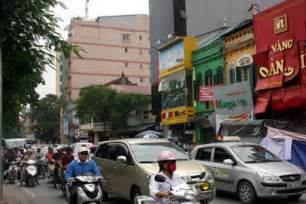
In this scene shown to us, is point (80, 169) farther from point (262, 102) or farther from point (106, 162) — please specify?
point (262, 102)

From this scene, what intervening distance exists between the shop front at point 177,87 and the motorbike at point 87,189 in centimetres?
2736

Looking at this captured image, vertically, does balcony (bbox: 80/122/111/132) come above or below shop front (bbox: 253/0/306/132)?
below

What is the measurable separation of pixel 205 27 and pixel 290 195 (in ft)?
94.7

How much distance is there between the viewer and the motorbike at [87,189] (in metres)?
9.35

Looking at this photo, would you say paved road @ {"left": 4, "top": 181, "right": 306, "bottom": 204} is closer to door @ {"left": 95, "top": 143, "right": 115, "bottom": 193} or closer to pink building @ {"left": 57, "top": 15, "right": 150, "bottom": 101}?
door @ {"left": 95, "top": 143, "right": 115, "bottom": 193}

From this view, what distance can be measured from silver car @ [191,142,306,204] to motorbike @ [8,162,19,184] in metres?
10.4

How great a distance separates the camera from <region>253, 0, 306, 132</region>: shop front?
24.4 metres

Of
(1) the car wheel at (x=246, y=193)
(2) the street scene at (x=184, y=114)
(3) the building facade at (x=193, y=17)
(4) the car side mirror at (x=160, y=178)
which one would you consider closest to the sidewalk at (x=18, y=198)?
(2) the street scene at (x=184, y=114)

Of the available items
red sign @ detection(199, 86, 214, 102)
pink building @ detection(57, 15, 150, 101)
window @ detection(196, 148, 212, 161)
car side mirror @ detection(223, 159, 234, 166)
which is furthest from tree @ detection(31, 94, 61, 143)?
car side mirror @ detection(223, 159, 234, 166)

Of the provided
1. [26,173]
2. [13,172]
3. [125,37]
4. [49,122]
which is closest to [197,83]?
[13,172]

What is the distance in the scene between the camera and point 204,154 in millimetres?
16141

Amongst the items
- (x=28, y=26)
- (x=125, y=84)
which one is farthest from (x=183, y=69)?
(x=125, y=84)

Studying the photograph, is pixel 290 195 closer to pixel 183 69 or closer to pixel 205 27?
pixel 183 69

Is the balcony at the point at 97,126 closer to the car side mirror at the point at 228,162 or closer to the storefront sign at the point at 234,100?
the storefront sign at the point at 234,100
